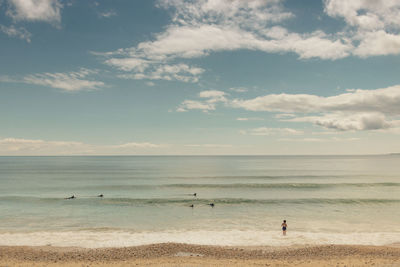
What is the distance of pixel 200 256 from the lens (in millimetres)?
20875

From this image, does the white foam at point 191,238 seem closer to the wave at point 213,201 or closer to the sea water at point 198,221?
the sea water at point 198,221

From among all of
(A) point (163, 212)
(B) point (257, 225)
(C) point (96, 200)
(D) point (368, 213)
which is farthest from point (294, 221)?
(C) point (96, 200)

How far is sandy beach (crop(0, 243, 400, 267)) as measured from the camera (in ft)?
62.1

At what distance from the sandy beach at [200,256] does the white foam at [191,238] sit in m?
1.93

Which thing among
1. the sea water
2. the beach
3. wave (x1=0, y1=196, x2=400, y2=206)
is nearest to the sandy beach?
the beach

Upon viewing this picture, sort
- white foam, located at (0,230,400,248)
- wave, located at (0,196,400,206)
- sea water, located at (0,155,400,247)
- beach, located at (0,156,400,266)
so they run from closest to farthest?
beach, located at (0,156,400,266), white foam, located at (0,230,400,248), sea water, located at (0,155,400,247), wave, located at (0,196,400,206)

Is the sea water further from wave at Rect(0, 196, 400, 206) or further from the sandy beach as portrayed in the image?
the sandy beach

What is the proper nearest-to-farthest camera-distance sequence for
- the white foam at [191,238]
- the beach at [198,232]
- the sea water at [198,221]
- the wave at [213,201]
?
the beach at [198,232]
the white foam at [191,238]
the sea water at [198,221]
the wave at [213,201]

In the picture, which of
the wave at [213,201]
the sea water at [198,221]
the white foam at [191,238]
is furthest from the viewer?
the wave at [213,201]

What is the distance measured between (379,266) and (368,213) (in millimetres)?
23517

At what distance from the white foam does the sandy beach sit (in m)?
1.93

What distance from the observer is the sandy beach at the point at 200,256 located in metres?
18.9

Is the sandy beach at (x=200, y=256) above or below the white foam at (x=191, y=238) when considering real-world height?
above

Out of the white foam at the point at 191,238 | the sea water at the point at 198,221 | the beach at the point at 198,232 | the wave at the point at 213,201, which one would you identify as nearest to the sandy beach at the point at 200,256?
the beach at the point at 198,232
